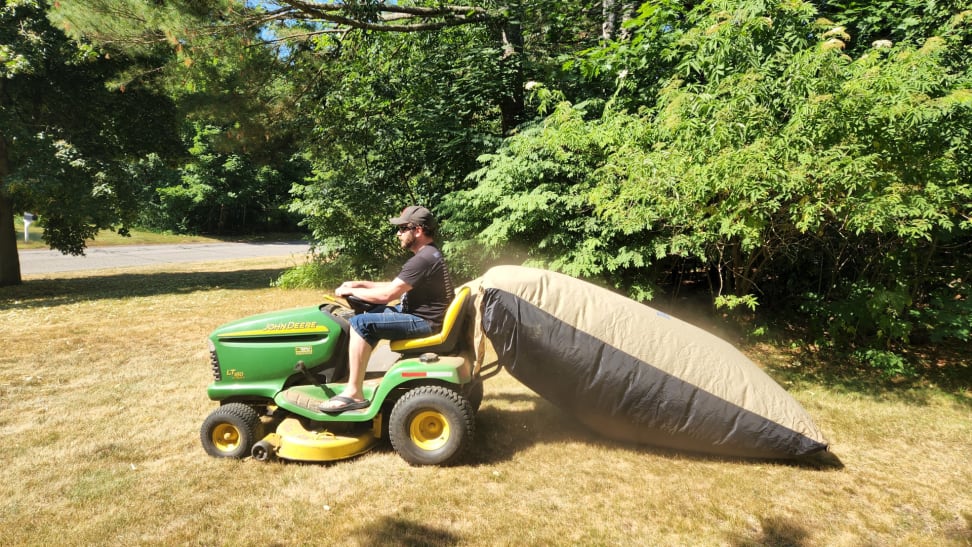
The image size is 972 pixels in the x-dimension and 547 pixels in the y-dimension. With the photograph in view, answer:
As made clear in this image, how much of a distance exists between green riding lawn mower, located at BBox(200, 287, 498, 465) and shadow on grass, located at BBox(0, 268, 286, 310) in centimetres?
911

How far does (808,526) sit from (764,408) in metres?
0.85

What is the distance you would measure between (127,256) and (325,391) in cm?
Result: 2125

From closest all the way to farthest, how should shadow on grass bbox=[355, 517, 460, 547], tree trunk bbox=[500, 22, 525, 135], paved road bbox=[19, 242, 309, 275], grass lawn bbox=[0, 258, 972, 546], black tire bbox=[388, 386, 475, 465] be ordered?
shadow on grass bbox=[355, 517, 460, 547]
grass lawn bbox=[0, 258, 972, 546]
black tire bbox=[388, 386, 475, 465]
tree trunk bbox=[500, 22, 525, 135]
paved road bbox=[19, 242, 309, 275]

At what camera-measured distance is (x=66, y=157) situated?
1180 cm

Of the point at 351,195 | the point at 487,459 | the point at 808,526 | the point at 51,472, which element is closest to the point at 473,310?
the point at 487,459

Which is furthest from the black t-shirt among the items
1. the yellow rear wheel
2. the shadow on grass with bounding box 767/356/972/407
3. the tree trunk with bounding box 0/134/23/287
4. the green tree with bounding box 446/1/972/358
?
the tree trunk with bounding box 0/134/23/287

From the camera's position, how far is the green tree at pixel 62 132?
1122 cm

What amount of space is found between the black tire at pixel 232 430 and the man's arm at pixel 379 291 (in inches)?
43.2

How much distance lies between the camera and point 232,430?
401 centimetres

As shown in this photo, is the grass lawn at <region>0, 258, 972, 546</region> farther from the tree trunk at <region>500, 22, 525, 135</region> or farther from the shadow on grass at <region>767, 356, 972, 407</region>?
the tree trunk at <region>500, 22, 525, 135</region>

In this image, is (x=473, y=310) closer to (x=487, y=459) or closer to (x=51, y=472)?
(x=487, y=459)

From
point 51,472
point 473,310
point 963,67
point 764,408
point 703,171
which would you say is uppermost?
point 963,67

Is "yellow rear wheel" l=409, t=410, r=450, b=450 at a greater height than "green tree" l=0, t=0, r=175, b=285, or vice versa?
"green tree" l=0, t=0, r=175, b=285

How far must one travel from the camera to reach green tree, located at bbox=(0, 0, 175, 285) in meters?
11.2
